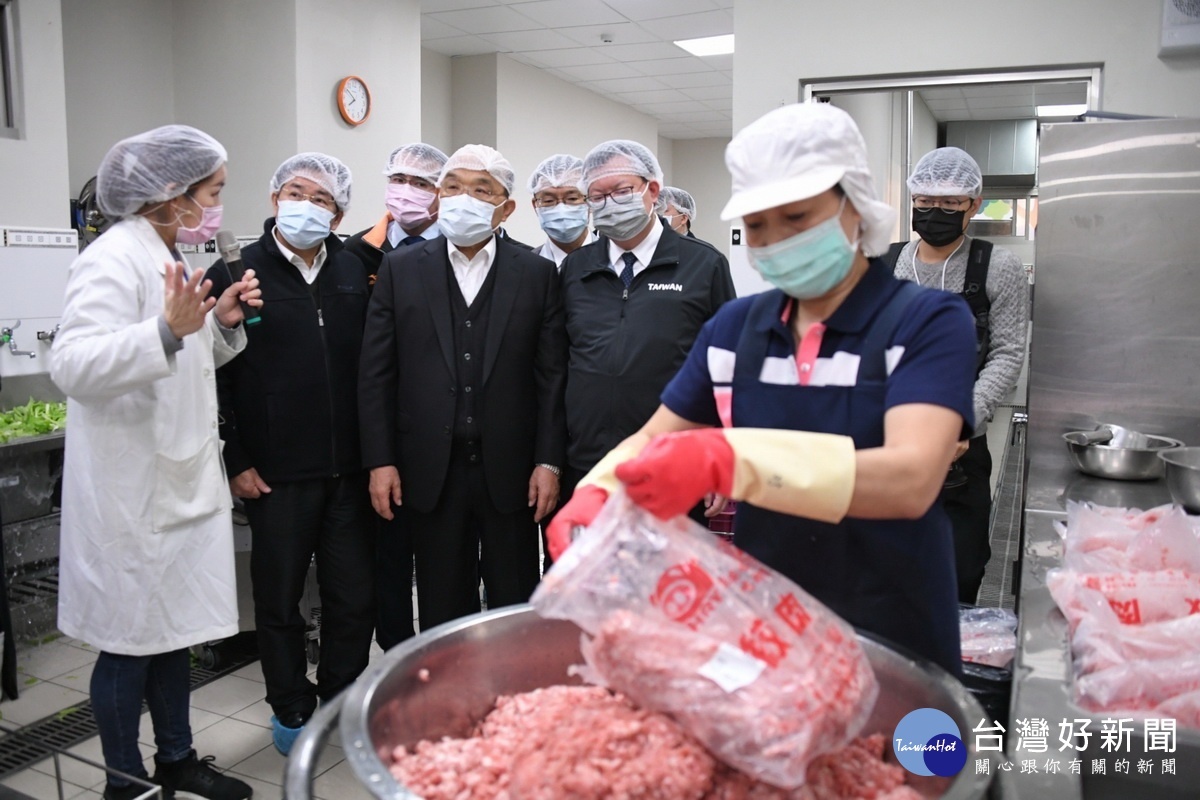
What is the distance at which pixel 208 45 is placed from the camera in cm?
513

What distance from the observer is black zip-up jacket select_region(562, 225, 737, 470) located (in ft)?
8.09

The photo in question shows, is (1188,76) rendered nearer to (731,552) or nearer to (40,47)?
(731,552)

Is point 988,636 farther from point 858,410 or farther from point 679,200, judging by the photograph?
A: point 679,200

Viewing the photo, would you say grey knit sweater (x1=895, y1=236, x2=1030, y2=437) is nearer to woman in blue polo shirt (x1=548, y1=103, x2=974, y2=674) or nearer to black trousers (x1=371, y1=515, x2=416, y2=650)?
woman in blue polo shirt (x1=548, y1=103, x2=974, y2=674)

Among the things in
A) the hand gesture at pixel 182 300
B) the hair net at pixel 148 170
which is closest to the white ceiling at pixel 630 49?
the hair net at pixel 148 170

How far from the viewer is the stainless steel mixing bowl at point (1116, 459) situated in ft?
7.69

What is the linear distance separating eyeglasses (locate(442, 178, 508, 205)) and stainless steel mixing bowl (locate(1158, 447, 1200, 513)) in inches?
73.3

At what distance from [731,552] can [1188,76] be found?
409cm

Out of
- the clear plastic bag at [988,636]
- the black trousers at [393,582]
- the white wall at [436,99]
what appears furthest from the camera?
the white wall at [436,99]

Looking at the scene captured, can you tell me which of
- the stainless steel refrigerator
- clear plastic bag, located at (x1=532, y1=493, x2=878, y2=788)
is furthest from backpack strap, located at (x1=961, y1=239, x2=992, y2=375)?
clear plastic bag, located at (x1=532, y1=493, x2=878, y2=788)

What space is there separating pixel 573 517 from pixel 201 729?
234cm

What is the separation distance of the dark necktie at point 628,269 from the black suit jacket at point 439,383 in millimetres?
256

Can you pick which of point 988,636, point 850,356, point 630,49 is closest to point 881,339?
point 850,356

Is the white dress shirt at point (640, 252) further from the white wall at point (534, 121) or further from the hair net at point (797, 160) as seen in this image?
the white wall at point (534, 121)
